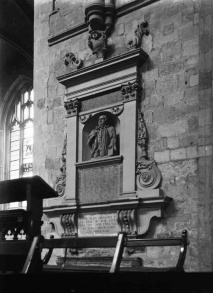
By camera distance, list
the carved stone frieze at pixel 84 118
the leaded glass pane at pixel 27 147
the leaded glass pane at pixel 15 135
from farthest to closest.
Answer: the leaded glass pane at pixel 15 135
the leaded glass pane at pixel 27 147
the carved stone frieze at pixel 84 118

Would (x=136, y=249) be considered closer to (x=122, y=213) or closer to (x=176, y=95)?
(x=122, y=213)

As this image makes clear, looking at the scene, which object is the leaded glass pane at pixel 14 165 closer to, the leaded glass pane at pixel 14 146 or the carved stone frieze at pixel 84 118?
the leaded glass pane at pixel 14 146

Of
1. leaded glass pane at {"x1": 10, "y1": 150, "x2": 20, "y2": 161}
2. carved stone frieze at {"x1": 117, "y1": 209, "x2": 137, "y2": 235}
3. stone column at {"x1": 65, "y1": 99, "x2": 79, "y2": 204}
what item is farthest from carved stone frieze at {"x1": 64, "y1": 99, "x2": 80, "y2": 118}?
leaded glass pane at {"x1": 10, "y1": 150, "x2": 20, "y2": 161}

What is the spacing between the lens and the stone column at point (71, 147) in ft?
29.8

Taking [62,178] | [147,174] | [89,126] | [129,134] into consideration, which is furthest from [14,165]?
[147,174]

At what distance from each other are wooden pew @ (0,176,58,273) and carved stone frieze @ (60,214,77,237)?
10.7ft

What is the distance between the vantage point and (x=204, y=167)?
737cm

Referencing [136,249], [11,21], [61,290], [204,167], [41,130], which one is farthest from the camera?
[11,21]

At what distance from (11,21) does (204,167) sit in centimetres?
1042

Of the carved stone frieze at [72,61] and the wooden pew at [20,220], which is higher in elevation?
the carved stone frieze at [72,61]

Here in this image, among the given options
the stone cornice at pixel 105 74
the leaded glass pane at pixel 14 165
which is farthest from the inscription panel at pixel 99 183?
the leaded glass pane at pixel 14 165

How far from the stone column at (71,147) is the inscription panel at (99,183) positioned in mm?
139

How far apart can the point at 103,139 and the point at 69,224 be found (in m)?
1.70

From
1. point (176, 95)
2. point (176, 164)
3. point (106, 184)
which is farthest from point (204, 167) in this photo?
point (106, 184)
